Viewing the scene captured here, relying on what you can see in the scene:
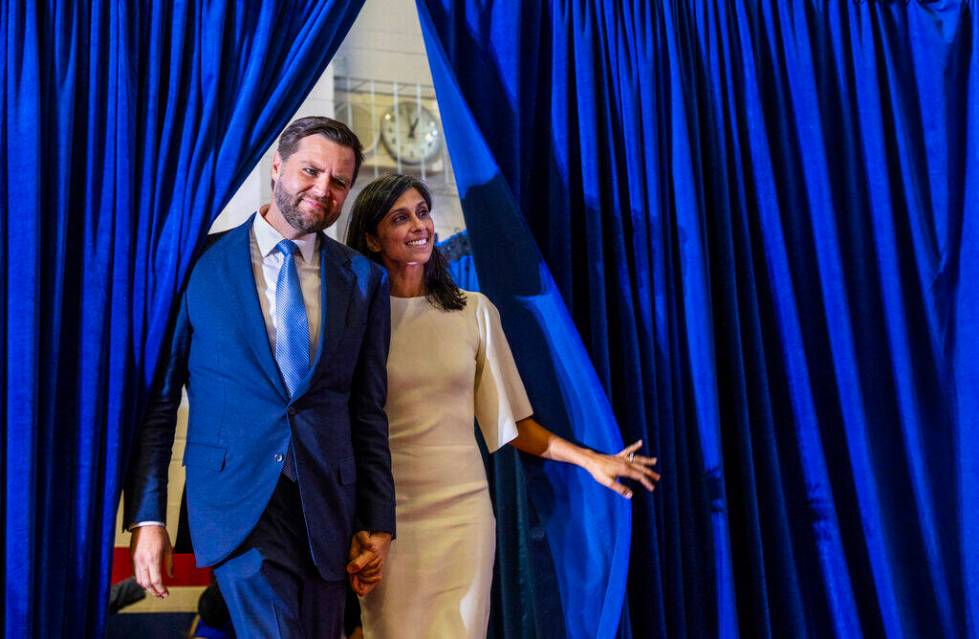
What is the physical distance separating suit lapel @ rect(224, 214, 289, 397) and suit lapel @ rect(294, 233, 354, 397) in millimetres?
74

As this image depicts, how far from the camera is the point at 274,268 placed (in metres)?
2.29

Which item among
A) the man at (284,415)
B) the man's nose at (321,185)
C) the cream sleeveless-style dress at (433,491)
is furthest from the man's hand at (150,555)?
the man's nose at (321,185)

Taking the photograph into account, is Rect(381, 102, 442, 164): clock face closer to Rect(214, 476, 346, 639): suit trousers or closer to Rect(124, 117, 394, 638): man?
Rect(124, 117, 394, 638): man

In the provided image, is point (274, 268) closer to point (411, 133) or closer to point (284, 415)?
point (284, 415)

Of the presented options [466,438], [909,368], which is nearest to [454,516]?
[466,438]

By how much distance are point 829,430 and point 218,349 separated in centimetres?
203

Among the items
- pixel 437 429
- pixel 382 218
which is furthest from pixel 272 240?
pixel 437 429

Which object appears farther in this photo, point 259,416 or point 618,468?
point 618,468

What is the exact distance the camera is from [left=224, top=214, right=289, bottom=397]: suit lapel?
2.15 meters

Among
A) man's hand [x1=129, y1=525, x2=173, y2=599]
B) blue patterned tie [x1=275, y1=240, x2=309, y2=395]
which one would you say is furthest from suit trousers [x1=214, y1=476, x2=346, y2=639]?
blue patterned tie [x1=275, y1=240, x2=309, y2=395]

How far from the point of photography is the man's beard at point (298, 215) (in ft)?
7.43

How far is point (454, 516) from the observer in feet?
8.14

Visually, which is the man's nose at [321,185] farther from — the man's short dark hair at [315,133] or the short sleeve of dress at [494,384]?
the short sleeve of dress at [494,384]

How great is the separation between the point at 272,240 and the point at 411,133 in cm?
185
